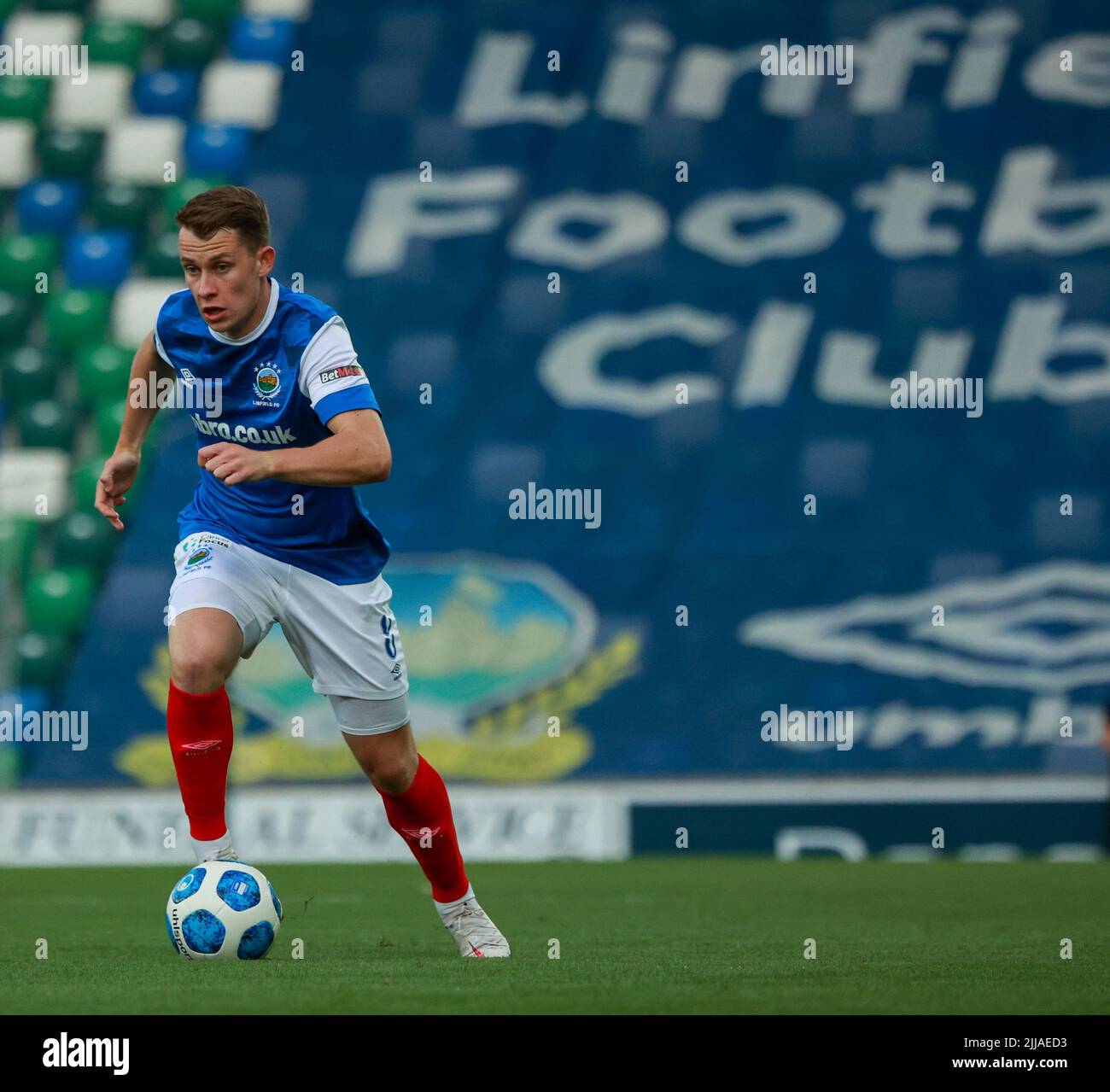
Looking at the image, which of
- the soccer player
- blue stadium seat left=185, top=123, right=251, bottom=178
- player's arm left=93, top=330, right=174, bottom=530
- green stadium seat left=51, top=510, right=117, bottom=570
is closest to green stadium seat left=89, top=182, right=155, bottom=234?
blue stadium seat left=185, top=123, right=251, bottom=178

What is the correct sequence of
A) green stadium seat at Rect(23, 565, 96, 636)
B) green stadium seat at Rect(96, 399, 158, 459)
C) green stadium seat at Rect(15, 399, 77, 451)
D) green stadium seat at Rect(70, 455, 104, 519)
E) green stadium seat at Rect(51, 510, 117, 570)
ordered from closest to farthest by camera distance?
green stadium seat at Rect(23, 565, 96, 636) < green stadium seat at Rect(51, 510, 117, 570) < green stadium seat at Rect(70, 455, 104, 519) < green stadium seat at Rect(96, 399, 158, 459) < green stadium seat at Rect(15, 399, 77, 451)

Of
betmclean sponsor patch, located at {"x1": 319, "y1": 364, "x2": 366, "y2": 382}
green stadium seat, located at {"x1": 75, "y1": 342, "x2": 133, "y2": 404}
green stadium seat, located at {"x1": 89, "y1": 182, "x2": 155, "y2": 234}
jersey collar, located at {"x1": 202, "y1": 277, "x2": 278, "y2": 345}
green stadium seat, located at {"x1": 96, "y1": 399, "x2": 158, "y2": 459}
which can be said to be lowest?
betmclean sponsor patch, located at {"x1": 319, "y1": 364, "x2": 366, "y2": 382}

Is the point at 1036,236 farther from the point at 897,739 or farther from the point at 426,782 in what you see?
the point at 426,782

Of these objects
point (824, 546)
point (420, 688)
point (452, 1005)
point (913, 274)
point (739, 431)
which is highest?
point (913, 274)

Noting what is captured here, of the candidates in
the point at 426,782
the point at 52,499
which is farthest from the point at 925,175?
the point at 426,782

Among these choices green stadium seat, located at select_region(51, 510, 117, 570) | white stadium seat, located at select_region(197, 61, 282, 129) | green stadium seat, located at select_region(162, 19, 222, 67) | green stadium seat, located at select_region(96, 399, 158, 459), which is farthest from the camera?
green stadium seat, located at select_region(162, 19, 222, 67)

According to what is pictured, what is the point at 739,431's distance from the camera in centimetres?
1295

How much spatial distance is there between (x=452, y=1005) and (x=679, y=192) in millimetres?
10488

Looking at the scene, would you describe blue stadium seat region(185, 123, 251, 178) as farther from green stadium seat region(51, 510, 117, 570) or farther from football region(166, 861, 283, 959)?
football region(166, 861, 283, 959)

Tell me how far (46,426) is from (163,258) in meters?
1.64

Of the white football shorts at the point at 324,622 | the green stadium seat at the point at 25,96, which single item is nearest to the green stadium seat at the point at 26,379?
the green stadium seat at the point at 25,96

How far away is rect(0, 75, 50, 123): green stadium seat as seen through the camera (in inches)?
563

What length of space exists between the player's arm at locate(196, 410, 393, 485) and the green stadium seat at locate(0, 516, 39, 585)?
7175mm

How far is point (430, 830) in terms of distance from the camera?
16.7 feet
